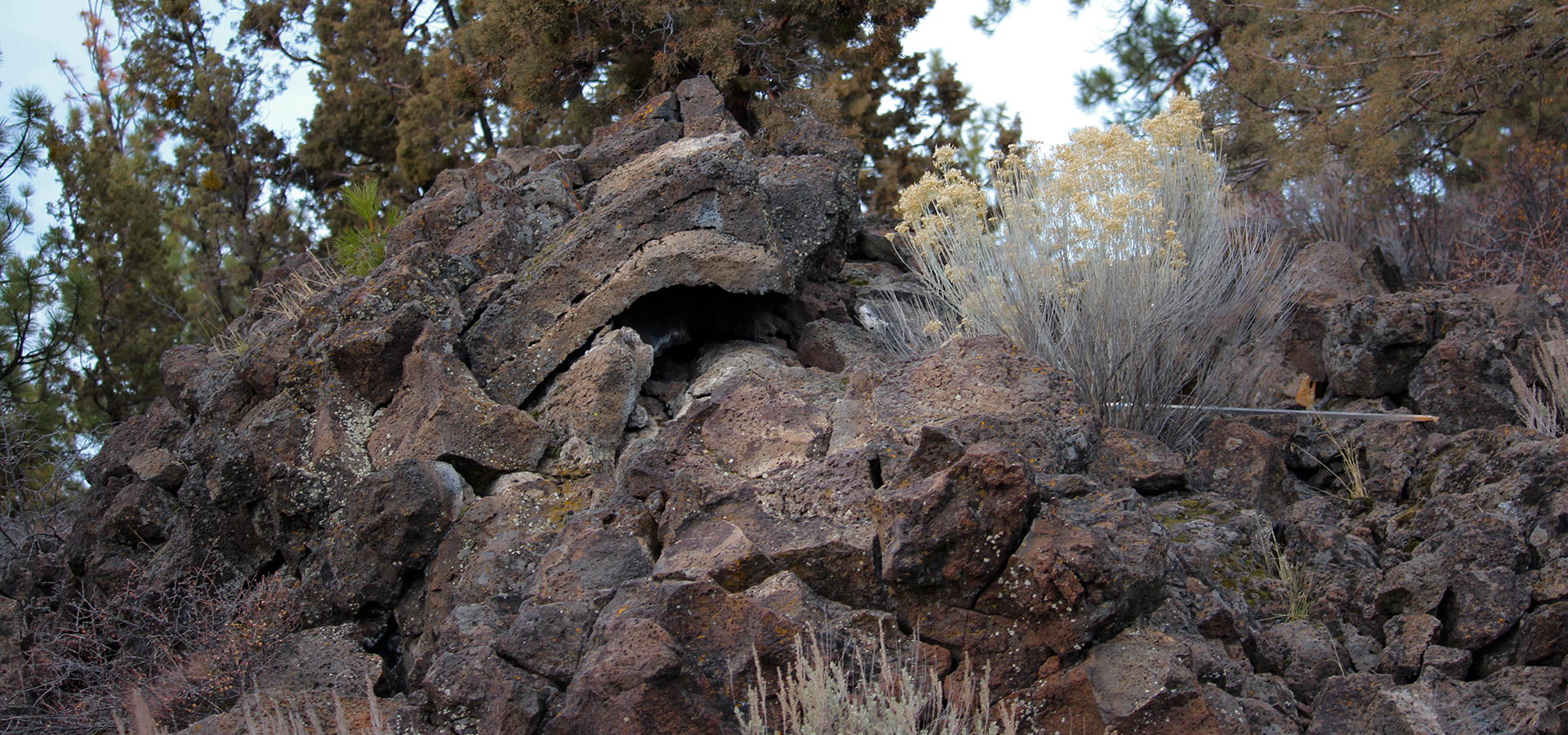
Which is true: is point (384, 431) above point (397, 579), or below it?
above

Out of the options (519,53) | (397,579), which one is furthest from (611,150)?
(397,579)

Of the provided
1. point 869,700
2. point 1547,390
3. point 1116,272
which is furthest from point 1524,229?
point 869,700

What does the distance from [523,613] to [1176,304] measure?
344cm

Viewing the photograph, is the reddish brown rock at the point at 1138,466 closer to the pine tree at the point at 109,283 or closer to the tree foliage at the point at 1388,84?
the tree foliage at the point at 1388,84

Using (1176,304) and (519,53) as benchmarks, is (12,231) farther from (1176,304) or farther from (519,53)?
(1176,304)

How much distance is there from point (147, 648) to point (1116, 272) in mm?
4847

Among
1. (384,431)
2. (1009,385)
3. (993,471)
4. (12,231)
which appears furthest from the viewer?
A: (12,231)

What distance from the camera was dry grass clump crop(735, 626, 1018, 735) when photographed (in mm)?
2834

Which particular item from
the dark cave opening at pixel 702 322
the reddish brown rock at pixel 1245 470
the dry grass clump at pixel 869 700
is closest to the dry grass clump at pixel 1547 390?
the reddish brown rock at pixel 1245 470

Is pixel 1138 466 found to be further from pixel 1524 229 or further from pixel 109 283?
pixel 109 283

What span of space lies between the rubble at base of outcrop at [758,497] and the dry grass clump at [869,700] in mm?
78

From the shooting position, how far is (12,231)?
29.8 ft

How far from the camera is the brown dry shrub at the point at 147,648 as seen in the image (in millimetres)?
4176

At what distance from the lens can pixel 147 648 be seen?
508cm
